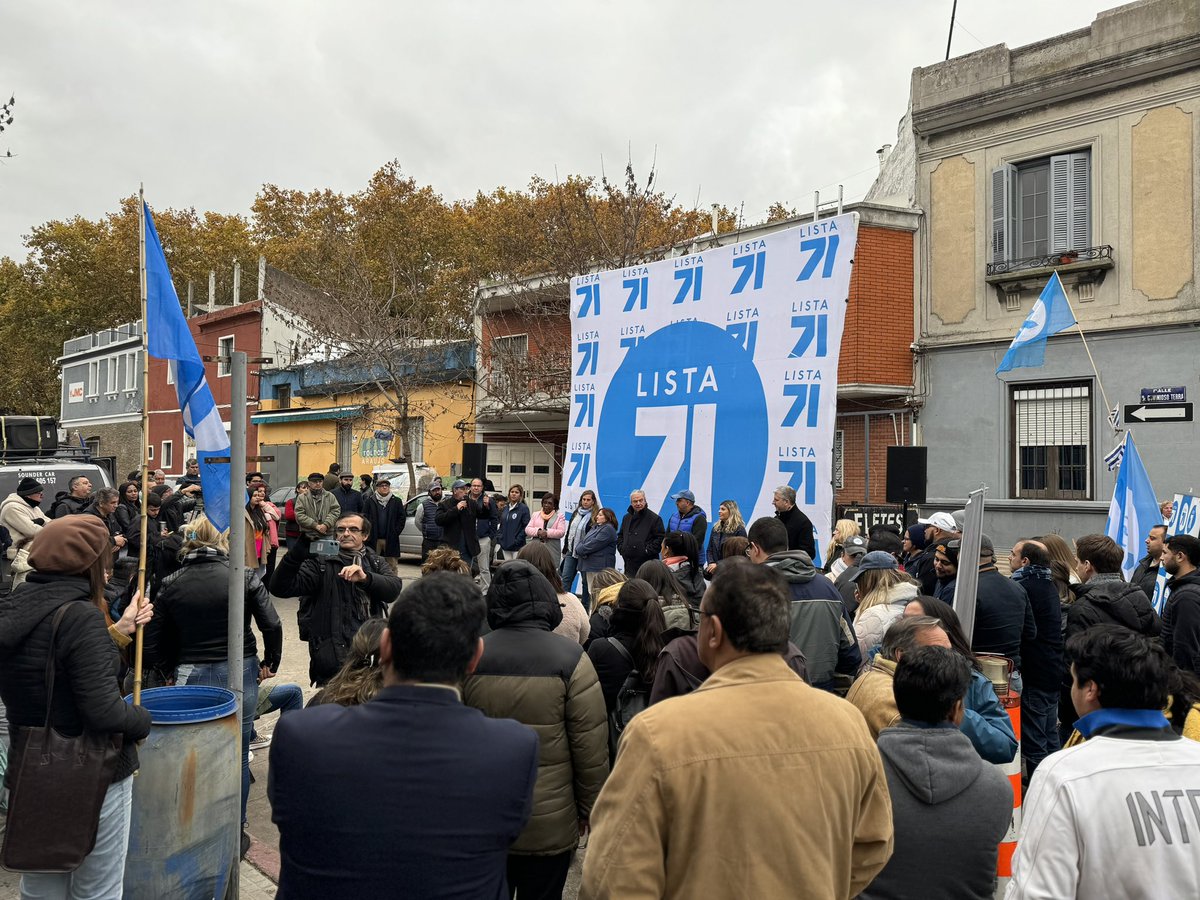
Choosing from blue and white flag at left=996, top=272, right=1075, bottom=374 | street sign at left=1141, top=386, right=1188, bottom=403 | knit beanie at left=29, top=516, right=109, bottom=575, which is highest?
blue and white flag at left=996, top=272, right=1075, bottom=374

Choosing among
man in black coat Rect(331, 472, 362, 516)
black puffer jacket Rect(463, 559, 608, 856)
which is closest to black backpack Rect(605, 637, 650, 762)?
black puffer jacket Rect(463, 559, 608, 856)

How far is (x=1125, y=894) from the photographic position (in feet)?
6.80

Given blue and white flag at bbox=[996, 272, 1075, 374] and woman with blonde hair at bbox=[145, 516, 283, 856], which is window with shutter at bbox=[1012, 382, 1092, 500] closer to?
blue and white flag at bbox=[996, 272, 1075, 374]

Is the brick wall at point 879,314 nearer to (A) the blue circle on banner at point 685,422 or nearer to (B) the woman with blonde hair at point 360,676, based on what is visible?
(A) the blue circle on banner at point 685,422

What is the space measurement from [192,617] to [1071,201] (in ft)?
50.4

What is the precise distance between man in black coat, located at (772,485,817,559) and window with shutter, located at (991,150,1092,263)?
10.3 meters

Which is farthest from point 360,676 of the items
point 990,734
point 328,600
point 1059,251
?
point 1059,251

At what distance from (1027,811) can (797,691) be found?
660mm

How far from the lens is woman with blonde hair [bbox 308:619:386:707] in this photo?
362cm

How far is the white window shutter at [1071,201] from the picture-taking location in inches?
600

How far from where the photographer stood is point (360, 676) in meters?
3.73

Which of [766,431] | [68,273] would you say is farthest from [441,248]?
[766,431]

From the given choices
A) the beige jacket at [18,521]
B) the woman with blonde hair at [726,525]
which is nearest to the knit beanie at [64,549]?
the woman with blonde hair at [726,525]

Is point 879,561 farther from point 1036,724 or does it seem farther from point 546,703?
point 546,703
